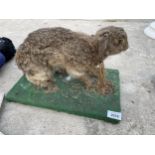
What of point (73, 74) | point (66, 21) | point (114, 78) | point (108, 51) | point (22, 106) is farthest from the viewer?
point (66, 21)

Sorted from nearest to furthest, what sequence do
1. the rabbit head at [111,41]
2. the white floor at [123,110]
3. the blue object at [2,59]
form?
1. the rabbit head at [111,41]
2. the white floor at [123,110]
3. the blue object at [2,59]

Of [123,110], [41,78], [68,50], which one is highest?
[68,50]

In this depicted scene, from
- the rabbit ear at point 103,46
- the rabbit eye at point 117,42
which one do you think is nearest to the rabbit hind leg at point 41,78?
the rabbit ear at point 103,46

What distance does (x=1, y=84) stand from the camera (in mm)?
2902

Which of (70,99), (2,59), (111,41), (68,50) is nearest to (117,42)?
(111,41)

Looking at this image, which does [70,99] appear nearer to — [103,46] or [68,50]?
[68,50]

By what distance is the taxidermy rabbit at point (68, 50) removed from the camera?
7.34 ft

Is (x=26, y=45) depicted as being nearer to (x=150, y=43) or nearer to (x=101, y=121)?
(x=101, y=121)

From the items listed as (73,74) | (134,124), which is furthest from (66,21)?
(134,124)

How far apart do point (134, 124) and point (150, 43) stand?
1648 millimetres

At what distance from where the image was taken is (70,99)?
2.50m

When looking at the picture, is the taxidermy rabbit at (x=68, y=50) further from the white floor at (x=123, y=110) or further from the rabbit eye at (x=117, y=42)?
the white floor at (x=123, y=110)

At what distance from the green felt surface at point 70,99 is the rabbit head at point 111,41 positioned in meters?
0.46

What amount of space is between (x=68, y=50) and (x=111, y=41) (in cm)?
36
